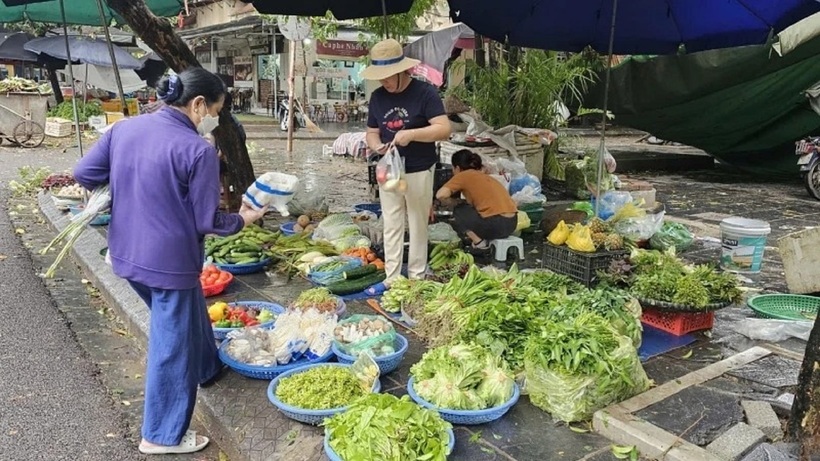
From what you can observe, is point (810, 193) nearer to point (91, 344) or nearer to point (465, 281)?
point (465, 281)

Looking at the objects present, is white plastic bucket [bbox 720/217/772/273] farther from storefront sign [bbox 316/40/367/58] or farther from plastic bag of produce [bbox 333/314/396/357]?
storefront sign [bbox 316/40/367/58]

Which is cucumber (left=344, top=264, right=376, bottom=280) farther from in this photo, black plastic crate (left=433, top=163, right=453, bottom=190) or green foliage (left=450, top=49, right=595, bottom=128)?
green foliage (left=450, top=49, right=595, bottom=128)

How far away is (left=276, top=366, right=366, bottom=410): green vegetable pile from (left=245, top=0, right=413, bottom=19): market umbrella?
5307 mm

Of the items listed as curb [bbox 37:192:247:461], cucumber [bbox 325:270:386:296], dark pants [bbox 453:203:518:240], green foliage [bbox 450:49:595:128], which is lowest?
curb [bbox 37:192:247:461]

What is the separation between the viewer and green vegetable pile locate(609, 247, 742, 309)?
166 inches

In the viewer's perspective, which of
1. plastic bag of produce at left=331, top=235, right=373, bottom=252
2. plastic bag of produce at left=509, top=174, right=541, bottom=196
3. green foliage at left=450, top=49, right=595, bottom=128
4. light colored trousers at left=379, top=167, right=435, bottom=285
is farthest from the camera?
green foliage at left=450, top=49, right=595, bottom=128

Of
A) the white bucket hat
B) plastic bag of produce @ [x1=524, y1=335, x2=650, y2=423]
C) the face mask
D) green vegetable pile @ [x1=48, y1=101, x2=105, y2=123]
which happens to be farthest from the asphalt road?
green vegetable pile @ [x1=48, y1=101, x2=105, y2=123]

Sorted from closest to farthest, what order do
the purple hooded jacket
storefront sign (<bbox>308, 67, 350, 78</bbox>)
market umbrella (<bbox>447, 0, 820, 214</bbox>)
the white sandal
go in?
1. the purple hooded jacket
2. the white sandal
3. market umbrella (<bbox>447, 0, 820, 214</bbox>)
4. storefront sign (<bbox>308, 67, 350, 78</bbox>)

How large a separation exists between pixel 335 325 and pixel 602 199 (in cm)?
445

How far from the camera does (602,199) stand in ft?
24.1

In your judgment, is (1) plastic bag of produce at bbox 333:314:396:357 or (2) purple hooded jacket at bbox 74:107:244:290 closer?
(2) purple hooded jacket at bbox 74:107:244:290

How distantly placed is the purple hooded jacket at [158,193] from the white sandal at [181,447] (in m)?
0.89

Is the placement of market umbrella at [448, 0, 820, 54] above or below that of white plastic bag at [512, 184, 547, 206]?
above

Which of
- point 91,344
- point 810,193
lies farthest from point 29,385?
point 810,193
